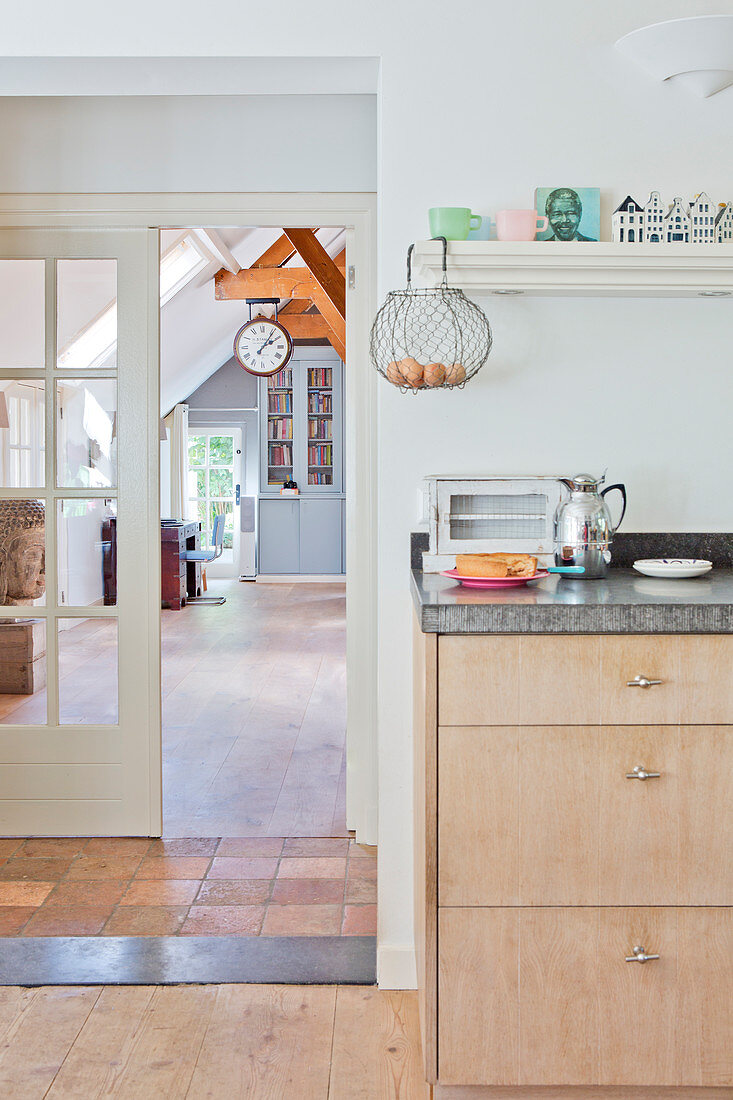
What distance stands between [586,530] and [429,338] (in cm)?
56

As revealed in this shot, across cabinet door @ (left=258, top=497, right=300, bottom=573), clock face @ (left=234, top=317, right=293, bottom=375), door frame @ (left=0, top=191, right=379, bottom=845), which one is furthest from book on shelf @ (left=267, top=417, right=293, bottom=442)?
door frame @ (left=0, top=191, right=379, bottom=845)

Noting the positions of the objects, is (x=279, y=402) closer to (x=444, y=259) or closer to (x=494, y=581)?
(x=444, y=259)

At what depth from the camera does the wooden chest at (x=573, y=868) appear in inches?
66.2

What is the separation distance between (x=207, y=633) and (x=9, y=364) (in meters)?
4.18

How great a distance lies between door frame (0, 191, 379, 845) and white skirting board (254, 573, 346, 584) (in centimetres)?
704

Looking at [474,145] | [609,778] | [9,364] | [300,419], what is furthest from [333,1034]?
[300,419]

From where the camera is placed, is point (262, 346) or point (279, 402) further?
point (279, 402)

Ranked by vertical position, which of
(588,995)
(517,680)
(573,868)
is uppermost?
(517,680)

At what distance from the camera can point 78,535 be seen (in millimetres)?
3115

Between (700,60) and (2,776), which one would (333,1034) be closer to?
(2,776)

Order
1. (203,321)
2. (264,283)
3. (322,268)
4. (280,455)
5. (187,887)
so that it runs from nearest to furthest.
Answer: (187,887), (322,268), (264,283), (203,321), (280,455)

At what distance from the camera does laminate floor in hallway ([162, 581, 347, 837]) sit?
337 centimetres

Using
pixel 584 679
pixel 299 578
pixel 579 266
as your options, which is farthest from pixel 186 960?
pixel 299 578

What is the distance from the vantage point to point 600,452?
7.22 feet
